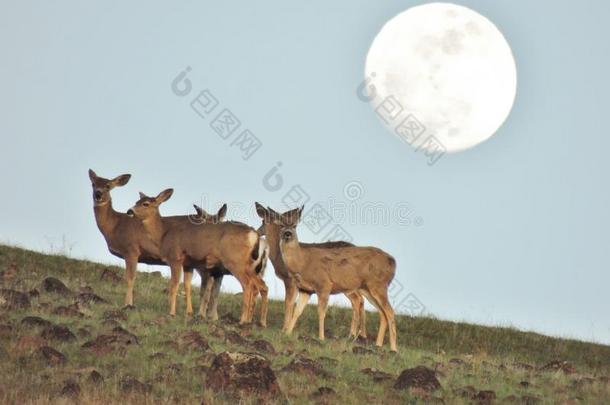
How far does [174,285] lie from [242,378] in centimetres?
804

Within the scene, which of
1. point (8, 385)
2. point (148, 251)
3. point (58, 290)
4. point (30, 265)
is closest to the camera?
point (8, 385)

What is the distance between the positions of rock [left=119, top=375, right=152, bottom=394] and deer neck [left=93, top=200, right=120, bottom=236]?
10275 millimetres

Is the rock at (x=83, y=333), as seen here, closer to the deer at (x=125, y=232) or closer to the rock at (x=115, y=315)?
the rock at (x=115, y=315)

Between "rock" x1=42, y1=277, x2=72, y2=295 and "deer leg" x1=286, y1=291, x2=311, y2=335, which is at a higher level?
"deer leg" x1=286, y1=291, x2=311, y2=335

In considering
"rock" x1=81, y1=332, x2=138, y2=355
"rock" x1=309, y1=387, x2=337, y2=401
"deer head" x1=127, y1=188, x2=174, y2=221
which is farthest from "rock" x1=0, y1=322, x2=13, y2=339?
"deer head" x1=127, y1=188, x2=174, y2=221

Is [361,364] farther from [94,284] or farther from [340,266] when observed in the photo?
[94,284]

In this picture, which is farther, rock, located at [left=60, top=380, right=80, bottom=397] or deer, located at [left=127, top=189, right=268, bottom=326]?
deer, located at [left=127, top=189, right=268, bottom=326]

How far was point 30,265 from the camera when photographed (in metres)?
30.0

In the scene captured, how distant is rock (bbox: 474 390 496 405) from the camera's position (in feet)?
52.2

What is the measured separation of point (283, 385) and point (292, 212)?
845 cm

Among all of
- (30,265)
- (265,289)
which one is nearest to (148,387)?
(265,289)

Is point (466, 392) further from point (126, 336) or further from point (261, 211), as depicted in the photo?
point (261, 211)

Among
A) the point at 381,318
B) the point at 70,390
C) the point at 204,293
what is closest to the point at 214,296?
the point at 204,293

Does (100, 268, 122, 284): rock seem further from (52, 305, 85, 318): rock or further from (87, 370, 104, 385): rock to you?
(87, 370, 104, 385): rock
